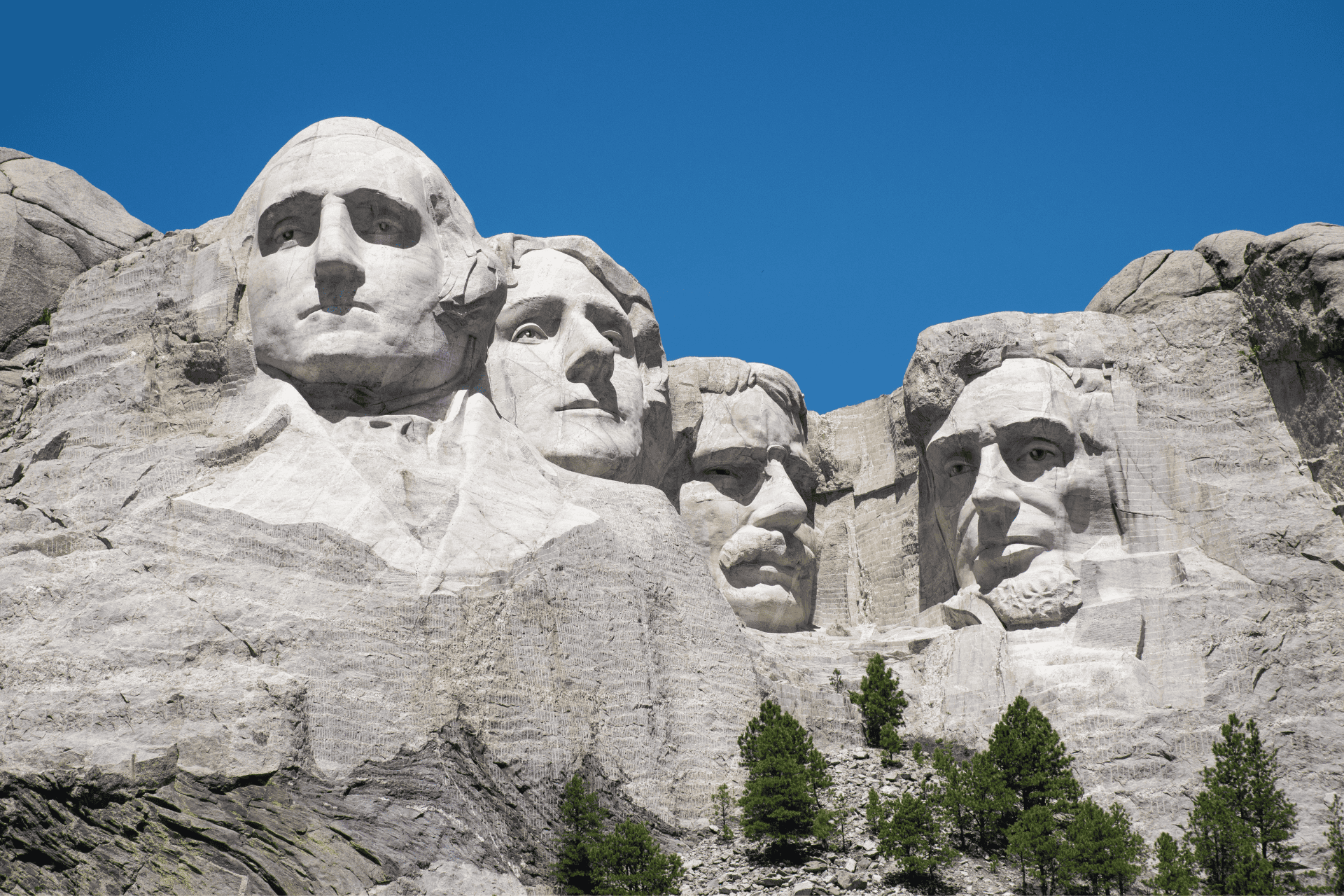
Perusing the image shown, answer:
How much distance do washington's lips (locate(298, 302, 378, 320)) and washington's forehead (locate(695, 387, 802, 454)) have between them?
3.61 meters

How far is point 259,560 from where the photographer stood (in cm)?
1010

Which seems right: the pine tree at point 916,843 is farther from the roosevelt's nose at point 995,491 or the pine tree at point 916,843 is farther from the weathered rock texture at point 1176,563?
the roosevelt's nose at point 995,491

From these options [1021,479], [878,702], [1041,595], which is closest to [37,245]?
[878,702]

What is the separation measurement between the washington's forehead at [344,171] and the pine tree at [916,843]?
492 cm

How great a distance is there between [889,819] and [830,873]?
0.59 metres

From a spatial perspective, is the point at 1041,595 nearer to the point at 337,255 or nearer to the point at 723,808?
the point at 723,808

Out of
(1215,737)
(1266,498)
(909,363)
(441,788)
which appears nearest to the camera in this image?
(441,788)

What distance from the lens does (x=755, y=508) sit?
13.8 metres

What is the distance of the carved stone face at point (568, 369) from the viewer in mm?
12570

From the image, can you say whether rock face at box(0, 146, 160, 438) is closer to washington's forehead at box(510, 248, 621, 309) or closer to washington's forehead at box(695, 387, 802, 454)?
washington's forehead at box(510, 248, 621, 309)

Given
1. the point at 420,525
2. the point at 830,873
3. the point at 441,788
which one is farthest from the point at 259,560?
the point at 830,873

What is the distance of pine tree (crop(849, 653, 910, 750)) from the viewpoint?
11703mm

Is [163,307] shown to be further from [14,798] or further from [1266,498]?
[1266,498]

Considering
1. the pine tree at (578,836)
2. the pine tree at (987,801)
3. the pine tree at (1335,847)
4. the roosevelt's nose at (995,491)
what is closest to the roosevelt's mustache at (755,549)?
the roosevelt's nose at (995,491)
